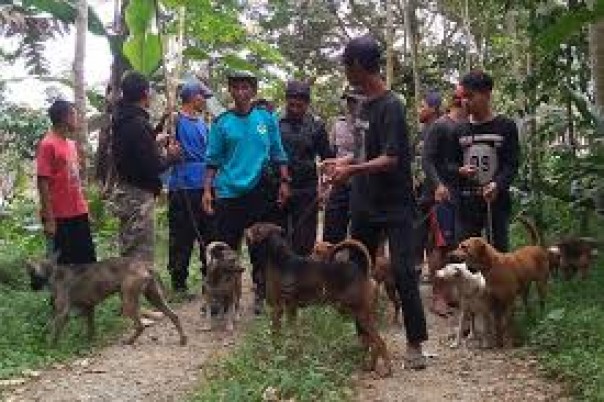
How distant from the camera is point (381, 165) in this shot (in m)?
5.83

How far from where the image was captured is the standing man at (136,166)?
8.13 metres

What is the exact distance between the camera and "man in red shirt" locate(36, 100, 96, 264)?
7.66 meters

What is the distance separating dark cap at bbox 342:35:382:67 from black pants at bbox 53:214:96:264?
331 centimetres

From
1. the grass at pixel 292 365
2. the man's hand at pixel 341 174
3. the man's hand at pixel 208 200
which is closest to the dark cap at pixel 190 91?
the man's hand at pixel 208 200

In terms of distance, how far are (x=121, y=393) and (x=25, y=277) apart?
4.43 meters

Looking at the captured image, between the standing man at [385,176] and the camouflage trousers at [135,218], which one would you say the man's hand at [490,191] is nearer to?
the standing man at [385,176]

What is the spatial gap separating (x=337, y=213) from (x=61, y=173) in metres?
2.57

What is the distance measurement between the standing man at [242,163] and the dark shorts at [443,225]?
1.51 m

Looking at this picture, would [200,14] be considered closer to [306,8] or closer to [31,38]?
[31,38]

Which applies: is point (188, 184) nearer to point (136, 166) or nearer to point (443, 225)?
point (136, 166)

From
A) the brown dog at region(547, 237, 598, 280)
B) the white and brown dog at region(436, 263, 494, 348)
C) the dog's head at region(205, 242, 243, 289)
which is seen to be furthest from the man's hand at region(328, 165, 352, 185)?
the brown dog at region(547, 237, 598, 280)

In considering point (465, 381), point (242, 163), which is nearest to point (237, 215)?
point (242, 163)

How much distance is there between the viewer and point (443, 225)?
862 centimetres

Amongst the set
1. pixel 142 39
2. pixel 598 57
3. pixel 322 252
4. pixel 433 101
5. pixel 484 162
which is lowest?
pixel 322 252
